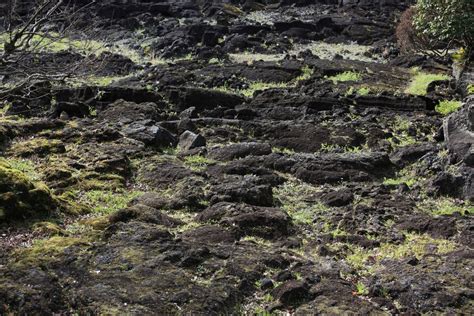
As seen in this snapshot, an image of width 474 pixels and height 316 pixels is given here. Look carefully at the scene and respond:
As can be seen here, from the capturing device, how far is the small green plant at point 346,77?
98.9 ft

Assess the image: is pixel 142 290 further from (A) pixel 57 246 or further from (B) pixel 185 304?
(A) pixel 57 246

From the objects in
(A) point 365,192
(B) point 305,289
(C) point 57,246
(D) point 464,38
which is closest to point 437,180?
(A) point 365,192

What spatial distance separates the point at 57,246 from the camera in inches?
360

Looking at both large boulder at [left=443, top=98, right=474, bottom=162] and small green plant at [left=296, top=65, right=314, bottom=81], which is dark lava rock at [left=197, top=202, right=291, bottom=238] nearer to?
large boulder at [left=443, top=98, right=474, bottom=162]

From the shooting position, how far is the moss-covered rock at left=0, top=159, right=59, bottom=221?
1084 centimetres

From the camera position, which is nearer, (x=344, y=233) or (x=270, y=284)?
(x=270, y=284)

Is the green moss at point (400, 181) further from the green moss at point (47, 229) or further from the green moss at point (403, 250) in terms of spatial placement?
the green moss at point (47, 229)

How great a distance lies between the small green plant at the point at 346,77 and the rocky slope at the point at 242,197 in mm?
195

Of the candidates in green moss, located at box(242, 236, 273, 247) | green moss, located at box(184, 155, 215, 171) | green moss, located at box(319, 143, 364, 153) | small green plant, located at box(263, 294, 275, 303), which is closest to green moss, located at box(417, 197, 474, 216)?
green moss, located at box(242, 236, 273, 247)

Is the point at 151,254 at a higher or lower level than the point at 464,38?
lower

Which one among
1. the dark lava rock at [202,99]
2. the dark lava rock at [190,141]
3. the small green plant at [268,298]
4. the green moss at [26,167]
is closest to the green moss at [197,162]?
the dark lava rock at [190,141]

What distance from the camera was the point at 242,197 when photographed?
1309cm

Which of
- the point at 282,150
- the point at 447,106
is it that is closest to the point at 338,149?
the point at 282,150

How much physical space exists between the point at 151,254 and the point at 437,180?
8056 mm
